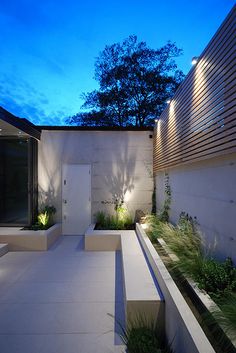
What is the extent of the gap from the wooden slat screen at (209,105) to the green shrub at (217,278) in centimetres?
120

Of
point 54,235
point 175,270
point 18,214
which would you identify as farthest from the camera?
point 18,214

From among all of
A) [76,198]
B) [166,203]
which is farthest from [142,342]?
[76,198]

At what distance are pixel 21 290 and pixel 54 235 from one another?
9.99 ft

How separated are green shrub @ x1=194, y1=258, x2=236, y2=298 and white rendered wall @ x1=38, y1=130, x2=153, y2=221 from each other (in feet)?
16.8

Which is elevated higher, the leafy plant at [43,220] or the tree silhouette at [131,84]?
the tree silhouette at [131,84]

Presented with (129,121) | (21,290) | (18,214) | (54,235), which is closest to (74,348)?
(21,290)

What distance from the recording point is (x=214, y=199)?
10.7 ft

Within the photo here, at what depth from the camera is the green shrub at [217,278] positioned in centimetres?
247

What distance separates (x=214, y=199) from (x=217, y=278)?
102cm

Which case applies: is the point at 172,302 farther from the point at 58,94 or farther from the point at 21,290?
the point at 58,94

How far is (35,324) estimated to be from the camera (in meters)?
2.96

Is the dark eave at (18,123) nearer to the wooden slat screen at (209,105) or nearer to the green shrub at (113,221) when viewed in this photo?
the green shrub at (113,221)

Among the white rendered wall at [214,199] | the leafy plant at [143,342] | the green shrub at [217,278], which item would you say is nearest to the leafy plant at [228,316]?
the green shrub at [217,278]

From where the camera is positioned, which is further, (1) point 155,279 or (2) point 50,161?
(2) point 50,161
